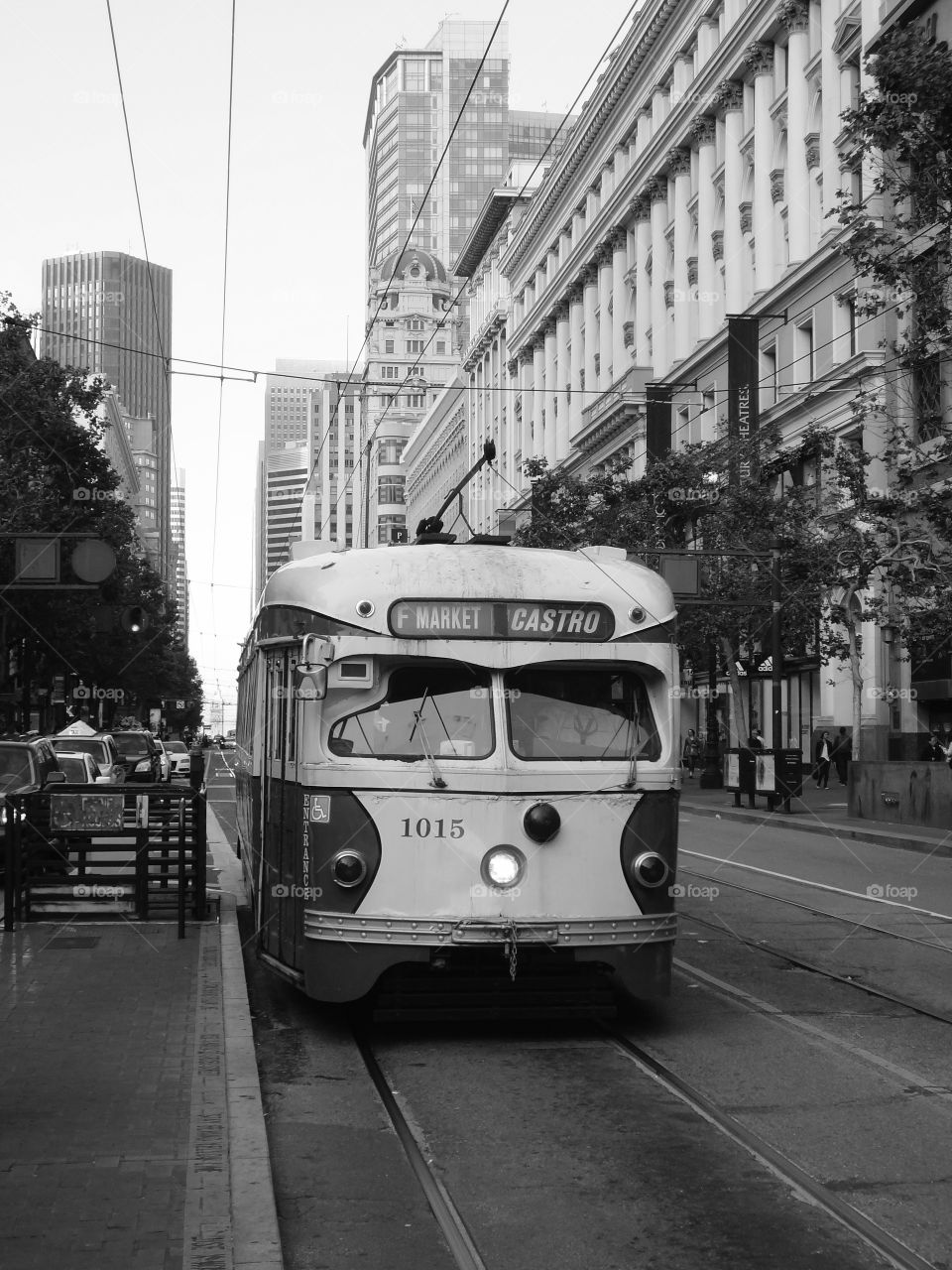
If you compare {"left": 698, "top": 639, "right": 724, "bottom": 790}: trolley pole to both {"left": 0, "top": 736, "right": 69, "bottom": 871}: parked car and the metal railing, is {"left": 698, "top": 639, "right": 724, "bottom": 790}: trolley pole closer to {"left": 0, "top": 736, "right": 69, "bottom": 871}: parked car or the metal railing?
{"left": 0, "top": 736, "right": 69, "bottom": 871}: parked car

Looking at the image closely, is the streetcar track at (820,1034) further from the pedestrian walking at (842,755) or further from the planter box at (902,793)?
the pedestrian walking at (842,755)

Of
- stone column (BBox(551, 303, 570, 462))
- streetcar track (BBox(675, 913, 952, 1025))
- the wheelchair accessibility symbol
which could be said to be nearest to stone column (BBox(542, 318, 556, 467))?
stone column (BBox(551, 303, 570, 462))

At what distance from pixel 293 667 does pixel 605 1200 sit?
440 cm

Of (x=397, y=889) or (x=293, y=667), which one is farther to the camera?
(x=293, y=667)

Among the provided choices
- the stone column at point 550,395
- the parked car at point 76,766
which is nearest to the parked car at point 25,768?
the parked car at point 76,766

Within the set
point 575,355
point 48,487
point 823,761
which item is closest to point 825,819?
point 823,761

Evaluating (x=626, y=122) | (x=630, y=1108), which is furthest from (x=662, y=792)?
(x=626, y=122)

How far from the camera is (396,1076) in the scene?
26.3ft

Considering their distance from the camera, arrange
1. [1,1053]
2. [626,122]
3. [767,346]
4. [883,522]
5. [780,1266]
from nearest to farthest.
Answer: [780,1266] < [1,1053] < [883,522] < [767,346] < [626,122]

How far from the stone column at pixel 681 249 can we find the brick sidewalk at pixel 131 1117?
50832mm

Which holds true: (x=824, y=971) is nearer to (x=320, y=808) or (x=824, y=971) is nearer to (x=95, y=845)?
(x=320, y=808)

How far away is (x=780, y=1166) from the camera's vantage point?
6254mm

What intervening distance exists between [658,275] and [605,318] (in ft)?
31.0

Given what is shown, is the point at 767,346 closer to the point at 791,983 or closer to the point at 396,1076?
the point at 791,983
